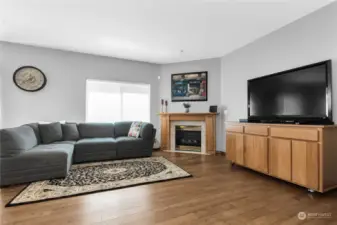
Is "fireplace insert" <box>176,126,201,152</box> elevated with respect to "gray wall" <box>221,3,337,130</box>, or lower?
lower

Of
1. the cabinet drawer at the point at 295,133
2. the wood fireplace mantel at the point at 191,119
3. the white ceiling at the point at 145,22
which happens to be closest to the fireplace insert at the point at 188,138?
the wood fireplace mantel at the point at 191,119

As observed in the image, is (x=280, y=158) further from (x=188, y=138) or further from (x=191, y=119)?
(x=188, y=138)

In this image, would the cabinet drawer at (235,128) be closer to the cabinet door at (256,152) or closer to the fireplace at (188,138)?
the cabinet door at (256,152)

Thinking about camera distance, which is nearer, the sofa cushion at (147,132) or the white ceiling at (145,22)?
the white ceiling at (145,22)

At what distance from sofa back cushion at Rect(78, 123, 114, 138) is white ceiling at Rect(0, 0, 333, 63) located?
175 centimetres

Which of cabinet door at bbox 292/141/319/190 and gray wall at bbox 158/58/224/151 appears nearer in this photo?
cabinet door at bbox 292/141/319/190

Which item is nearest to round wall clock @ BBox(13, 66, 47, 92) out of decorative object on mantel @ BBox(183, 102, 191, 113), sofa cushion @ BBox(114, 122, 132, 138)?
sofa cushion @ BBox(114, 122, 132, 138)

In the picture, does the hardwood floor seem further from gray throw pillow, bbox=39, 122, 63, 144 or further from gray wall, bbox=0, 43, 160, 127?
gray wall, bbox=0, 43, 160, 127

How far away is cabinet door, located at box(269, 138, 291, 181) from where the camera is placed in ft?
7.85

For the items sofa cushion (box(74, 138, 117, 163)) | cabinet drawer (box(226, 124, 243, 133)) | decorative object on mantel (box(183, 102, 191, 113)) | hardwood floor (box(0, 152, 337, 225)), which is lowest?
hardwood floor (box(0, 152, 337, 225))

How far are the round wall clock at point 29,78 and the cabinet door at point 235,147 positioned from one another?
4.17 metres

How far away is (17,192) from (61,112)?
2282 millimetres

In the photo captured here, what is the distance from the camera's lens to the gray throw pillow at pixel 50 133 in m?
3.53

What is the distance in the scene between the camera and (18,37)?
3.51 metres
